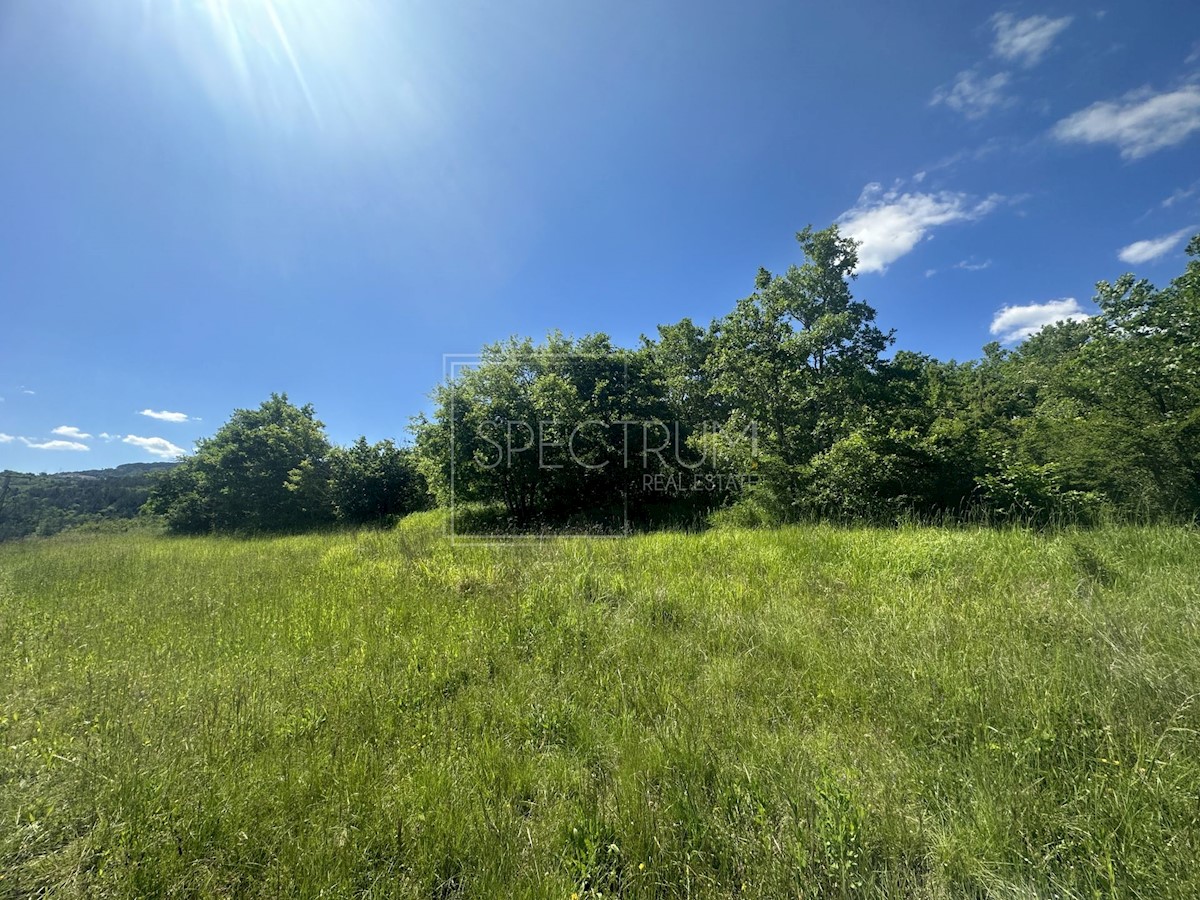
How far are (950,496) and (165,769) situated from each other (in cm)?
1247

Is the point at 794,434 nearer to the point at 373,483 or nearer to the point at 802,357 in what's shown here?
the point at 802,357

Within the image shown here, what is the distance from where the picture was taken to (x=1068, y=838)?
67.9 inches

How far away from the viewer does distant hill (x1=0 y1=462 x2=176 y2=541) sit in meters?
20.7

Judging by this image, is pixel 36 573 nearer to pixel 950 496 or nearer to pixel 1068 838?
pixel 1068 838

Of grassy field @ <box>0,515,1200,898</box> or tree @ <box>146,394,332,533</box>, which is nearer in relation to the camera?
grassy field @ <box>0,515,1200,898</box>

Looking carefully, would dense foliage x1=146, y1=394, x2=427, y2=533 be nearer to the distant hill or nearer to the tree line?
the tree line

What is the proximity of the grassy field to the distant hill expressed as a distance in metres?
24.8

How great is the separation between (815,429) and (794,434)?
0.56 metres

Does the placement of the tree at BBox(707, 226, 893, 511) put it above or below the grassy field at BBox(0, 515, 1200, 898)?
above

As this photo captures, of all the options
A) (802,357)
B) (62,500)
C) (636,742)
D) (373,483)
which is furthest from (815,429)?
(62,500)

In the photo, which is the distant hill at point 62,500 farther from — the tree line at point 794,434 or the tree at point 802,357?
the tree at point 802,357

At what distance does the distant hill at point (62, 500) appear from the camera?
20702 mm

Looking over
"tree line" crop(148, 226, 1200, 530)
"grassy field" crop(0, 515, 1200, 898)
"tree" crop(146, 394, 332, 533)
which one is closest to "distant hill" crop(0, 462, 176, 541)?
"tree" crop(146, 394, 332, 533)

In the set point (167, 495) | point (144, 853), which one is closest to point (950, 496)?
point (144, 853)
